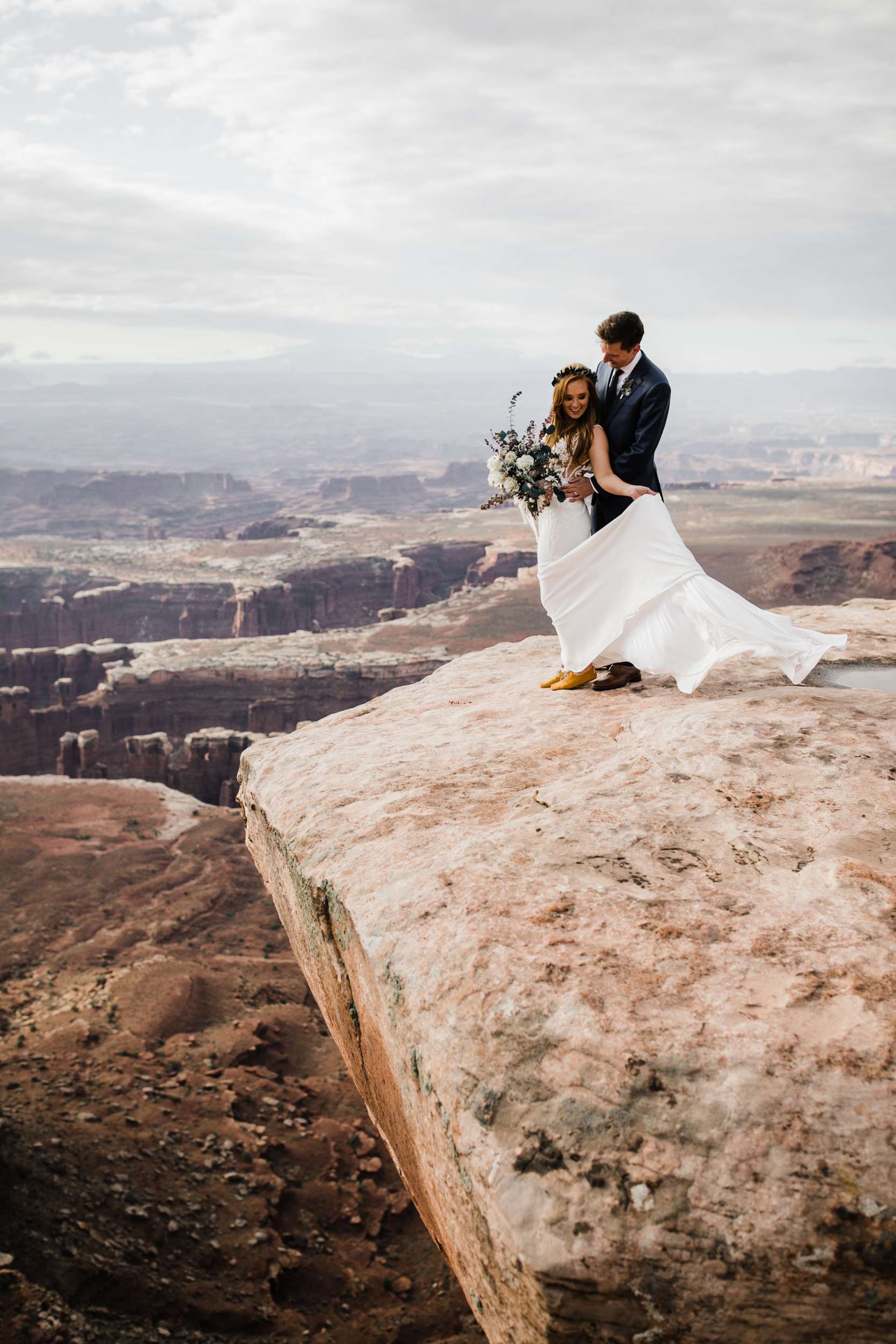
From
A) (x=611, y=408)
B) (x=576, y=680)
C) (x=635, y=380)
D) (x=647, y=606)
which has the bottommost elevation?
(x=576, y=680)

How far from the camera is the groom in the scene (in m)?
5.53

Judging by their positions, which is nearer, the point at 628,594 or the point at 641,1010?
the point at 641,1010

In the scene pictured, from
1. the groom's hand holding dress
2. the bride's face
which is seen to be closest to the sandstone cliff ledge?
the groom's hand holding dress

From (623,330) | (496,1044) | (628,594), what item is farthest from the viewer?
(628,594)

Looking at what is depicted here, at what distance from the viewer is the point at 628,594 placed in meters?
5.96

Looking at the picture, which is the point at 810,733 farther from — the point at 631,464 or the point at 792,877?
the point at 631,464

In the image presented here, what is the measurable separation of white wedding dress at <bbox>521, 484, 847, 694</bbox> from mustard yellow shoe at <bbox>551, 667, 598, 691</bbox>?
0.07 meters

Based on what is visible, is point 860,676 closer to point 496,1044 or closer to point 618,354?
point 618,354

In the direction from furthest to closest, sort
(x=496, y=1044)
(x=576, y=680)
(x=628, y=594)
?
(x=576, y=680) < (x=628, y=594) < (x=496, y=1044)

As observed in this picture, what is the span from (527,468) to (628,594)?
117 cm

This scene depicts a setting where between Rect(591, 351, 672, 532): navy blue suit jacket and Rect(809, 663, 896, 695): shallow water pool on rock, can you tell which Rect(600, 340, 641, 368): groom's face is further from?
Rect(809, 663, 896, 695): shallow water pool on rock

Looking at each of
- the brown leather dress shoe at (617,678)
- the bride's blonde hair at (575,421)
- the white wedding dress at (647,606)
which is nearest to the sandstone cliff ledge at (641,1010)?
the white wedding dress at (647,606)

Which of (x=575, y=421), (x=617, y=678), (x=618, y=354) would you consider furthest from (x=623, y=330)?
(x=617, y=678)

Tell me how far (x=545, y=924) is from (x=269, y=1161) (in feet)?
35.6
